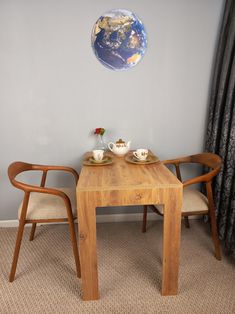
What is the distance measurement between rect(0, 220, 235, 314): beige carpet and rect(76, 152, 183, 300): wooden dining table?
0.11 meters

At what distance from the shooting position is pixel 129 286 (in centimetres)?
164

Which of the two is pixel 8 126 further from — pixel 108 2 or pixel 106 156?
pixel 108 2

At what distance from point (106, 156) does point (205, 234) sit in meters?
1.12

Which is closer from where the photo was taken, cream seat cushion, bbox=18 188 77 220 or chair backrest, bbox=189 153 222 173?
cream seat cushion, bbox=18 188 77 220

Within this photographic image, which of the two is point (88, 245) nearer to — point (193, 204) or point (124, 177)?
point (124, 177)

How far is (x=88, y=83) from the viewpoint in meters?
2.07

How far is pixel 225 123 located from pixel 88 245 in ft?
4.36

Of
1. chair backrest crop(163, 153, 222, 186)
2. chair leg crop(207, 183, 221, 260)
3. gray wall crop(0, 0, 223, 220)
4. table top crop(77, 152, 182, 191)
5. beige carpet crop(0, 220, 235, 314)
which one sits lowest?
beige carpet crop(0, 220, 235, 314)

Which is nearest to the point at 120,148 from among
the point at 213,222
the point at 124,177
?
the point at 124,177

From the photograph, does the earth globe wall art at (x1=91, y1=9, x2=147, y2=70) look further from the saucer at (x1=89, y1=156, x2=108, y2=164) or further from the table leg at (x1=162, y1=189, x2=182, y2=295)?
the table leg at (x1=162, y1=189, x2=182, y2=295)

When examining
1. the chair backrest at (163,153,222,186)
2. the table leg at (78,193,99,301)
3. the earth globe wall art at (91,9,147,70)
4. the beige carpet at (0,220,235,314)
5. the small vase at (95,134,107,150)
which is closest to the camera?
the table leg at (78,193,99,301)

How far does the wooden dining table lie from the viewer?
136 cm

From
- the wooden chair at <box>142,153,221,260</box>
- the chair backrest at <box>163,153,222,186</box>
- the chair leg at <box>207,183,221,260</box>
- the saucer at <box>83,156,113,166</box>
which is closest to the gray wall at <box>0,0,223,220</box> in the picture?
the chair backrest at <box>163,153,222,186</box>

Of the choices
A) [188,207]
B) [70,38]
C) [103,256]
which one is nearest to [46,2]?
[70,38]
